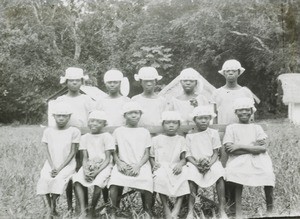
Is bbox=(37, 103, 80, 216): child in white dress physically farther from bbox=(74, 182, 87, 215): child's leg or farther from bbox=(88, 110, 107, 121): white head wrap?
bbox=(88, 110, 107, 121): white head wrap

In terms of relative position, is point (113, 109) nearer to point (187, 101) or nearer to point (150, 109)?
point (150, 109)

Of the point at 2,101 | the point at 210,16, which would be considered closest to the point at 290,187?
the point at 210,16

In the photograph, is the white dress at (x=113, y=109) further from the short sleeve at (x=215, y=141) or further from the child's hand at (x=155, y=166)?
the short sleeve at (x=215, y=141)

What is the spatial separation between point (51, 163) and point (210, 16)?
795 centimetres

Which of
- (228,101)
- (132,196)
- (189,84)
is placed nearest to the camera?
(189,84)

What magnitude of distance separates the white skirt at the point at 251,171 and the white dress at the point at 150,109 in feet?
3.26

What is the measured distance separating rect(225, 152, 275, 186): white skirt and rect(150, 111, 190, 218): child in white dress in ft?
1.69

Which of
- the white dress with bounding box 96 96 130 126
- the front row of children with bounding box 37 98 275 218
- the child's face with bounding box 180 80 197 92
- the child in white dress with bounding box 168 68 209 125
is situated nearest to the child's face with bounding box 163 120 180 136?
the front row of children with bounding box 37 98 275 218

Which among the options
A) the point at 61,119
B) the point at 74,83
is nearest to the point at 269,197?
the point at 61,119

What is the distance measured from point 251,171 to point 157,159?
1002mm

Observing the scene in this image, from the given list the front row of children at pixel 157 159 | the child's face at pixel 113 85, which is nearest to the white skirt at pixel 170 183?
the front row of children at pixel 157 159

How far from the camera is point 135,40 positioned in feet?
31.4

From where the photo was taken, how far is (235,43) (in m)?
14.8

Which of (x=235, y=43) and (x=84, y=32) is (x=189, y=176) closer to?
(x=84, y=32)
